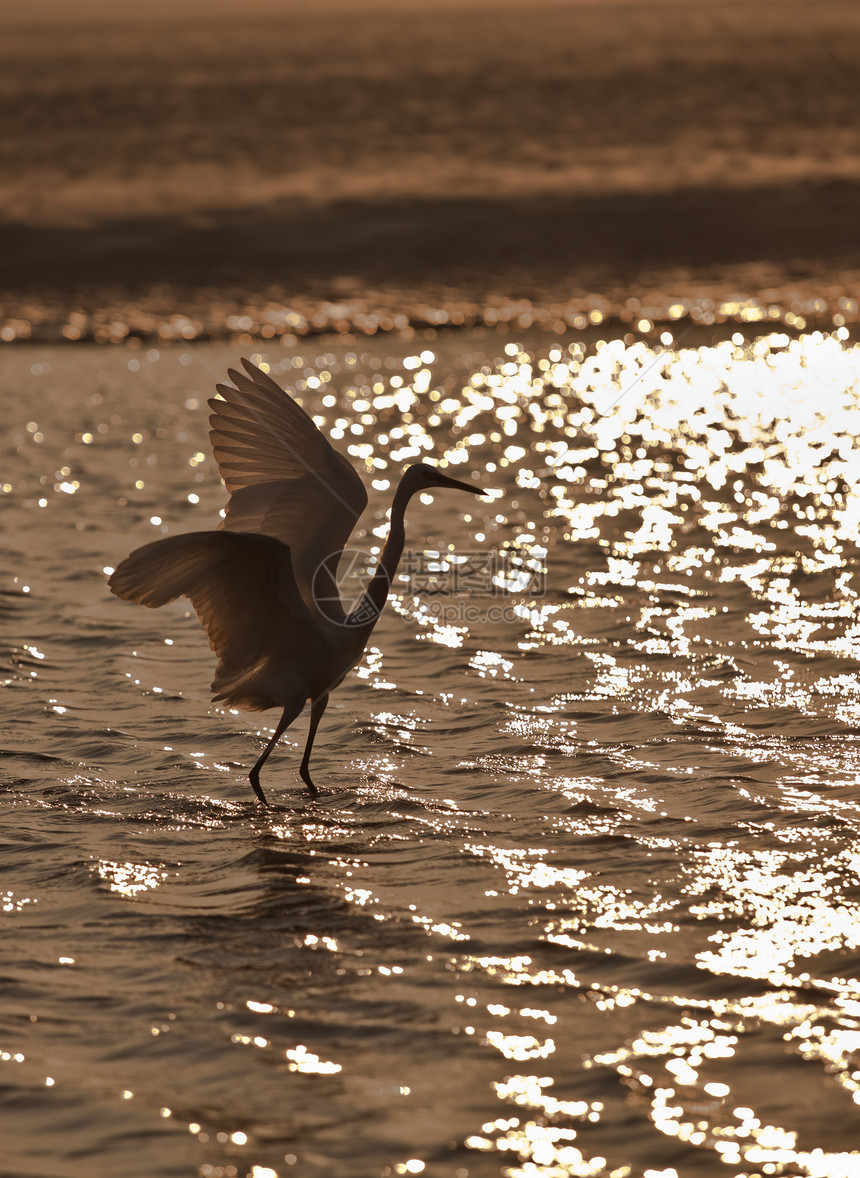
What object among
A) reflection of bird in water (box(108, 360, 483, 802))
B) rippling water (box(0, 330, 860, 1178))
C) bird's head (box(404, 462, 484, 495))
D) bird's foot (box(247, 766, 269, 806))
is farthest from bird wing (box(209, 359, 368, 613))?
rippling water (box(0, 330, 860, 1178))

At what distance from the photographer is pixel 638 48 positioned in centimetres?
4538

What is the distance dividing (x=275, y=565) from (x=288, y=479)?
1.22 metres

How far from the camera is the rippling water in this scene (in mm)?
4691

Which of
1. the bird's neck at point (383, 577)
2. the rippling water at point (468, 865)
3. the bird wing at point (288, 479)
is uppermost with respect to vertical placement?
the bird wing at point (288, 479)

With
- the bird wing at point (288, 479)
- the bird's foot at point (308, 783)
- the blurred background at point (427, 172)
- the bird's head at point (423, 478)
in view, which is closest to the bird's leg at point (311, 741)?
the bird's foot at point (308, 783)

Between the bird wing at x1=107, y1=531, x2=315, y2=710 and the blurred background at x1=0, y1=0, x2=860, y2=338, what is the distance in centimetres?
1874

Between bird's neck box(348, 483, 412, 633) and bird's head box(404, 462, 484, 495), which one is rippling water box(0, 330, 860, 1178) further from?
bird's head box(404, 462, 484, 495)

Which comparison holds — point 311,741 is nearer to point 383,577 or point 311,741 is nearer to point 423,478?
point 383,577

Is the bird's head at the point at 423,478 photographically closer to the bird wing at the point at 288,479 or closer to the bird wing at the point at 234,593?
the bird wing at the point at 288,479

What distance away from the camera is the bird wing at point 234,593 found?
6.74 meters

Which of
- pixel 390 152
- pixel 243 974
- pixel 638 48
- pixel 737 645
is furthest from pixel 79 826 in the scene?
pixel 638 48

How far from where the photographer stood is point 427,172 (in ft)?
115

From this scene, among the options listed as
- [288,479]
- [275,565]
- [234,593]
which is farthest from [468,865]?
[288,479]

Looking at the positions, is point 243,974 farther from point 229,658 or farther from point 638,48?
point 638,48
